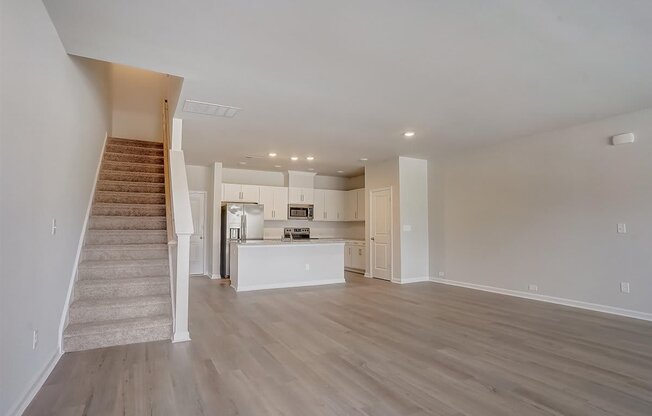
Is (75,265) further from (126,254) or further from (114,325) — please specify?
(114,325)

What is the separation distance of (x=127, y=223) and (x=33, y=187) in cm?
240

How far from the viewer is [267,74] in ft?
10.8

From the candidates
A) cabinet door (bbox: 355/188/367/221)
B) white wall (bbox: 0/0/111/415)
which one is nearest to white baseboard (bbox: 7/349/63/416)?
white wall (bbox: 0/0/111/415)

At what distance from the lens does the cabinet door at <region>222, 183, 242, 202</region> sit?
790 centimetres

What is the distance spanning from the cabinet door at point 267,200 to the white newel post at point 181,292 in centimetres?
475

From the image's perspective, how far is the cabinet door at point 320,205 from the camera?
8969 mm

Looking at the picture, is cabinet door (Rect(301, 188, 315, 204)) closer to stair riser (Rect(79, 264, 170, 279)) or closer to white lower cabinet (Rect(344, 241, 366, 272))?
white lower cabinet (Rect(344, 241, 366, 272))

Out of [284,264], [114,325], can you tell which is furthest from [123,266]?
[284,264]

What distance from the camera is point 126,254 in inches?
162

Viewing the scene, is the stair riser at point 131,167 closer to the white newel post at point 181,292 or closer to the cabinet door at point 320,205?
the white newel post at point 181,292

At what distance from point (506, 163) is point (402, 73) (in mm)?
3495

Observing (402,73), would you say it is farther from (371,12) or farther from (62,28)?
(62,28)

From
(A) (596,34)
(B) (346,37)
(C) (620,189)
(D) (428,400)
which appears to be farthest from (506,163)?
(D) (428,400)

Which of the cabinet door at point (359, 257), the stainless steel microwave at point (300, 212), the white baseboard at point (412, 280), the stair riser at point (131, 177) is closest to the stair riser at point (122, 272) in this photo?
the stair riser at point (131, 177)
